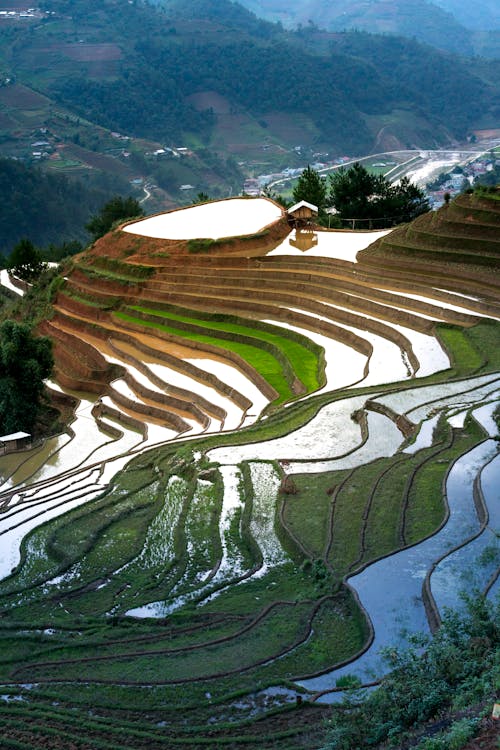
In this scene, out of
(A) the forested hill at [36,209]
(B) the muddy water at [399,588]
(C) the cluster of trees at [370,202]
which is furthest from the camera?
(A) the forested hill at [36,209]

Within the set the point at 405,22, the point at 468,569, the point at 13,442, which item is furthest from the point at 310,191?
the point at 405,22

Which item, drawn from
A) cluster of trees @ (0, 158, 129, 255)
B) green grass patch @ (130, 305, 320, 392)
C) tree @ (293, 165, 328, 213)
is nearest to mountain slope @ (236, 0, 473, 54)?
cluster of trees @ (0, 158, 129, 255)

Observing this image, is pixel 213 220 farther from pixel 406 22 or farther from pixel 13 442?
pixel 406 22

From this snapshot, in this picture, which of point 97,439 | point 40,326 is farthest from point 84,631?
point 40,326

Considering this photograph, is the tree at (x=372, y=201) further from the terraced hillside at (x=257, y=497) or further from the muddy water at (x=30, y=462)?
the muddy water at (x=30, y=462)

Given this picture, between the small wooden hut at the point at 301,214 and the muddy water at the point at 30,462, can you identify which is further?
the small wooden hut at the point at 301,214

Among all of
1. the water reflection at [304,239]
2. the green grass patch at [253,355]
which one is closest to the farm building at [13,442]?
the green grass patch at [253,355]

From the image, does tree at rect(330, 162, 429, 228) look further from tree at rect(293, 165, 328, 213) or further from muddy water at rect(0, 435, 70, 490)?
muddy water at rect(0, 435, 70, 490)
